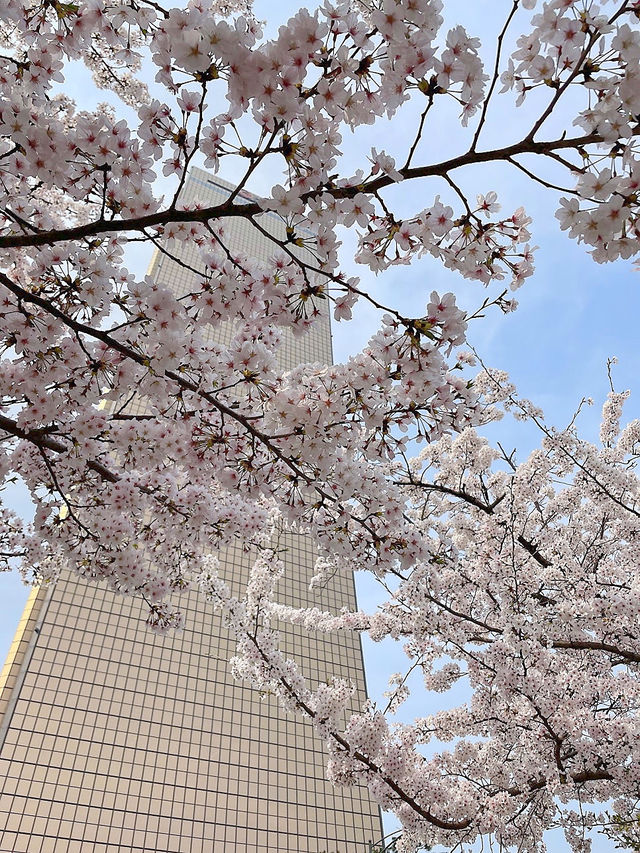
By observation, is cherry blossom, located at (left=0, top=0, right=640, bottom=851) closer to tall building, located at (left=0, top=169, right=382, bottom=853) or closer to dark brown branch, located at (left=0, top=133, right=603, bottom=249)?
dark brown branch, located at (left=0, top=133, right=603, bottom=249)

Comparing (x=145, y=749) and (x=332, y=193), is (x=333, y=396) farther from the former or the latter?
(x=145, y=749)

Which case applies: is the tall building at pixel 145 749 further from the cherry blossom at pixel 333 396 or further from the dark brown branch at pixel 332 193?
the dark brown branch at pixel 332 193

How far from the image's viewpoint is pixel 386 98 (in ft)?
4.12

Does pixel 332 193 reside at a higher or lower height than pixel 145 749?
lower

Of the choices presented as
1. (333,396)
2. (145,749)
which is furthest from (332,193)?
(145,749)

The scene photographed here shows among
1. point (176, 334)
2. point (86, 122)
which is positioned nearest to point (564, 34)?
point (86, 122)

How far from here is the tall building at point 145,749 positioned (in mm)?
4578

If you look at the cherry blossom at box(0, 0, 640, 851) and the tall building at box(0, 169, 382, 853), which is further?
the tall building at box(0, 169, 382, 853)

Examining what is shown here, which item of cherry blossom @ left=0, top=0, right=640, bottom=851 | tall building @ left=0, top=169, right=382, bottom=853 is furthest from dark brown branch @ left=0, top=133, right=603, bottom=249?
tall building @ left=0, top=169, right=382, bottom=853

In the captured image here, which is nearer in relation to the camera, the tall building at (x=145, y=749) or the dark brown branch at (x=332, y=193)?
the dark brown branch at (x=332, y=193)

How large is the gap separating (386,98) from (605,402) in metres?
4.23

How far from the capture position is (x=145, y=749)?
17.1 feet

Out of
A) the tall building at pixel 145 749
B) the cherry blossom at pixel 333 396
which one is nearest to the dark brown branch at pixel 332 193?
the cherry blossom at pixel 333 396

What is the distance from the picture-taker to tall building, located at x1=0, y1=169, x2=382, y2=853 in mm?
4578
